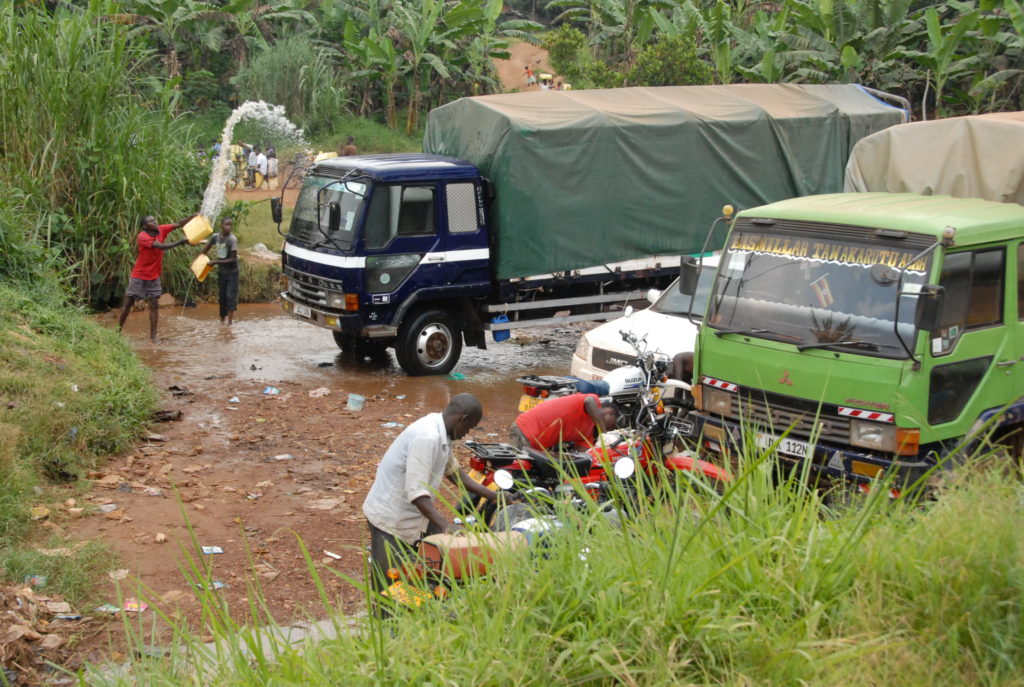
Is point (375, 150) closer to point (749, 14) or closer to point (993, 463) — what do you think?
point (749, 14)

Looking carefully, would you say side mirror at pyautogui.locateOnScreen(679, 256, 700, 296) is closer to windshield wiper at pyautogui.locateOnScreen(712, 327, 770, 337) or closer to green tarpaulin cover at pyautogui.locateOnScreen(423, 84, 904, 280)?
windshield wiper at pyautogui.locateOnScreen(712, 327, 770, 337)

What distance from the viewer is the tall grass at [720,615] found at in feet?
10.4

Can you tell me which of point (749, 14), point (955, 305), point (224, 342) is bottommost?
point (224, 342)

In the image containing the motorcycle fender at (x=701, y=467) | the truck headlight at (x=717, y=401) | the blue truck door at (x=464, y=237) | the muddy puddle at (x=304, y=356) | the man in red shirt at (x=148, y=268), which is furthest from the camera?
the man in red shirt at (x=148, y=268)

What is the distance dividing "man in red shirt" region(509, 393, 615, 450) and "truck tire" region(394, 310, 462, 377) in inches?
202

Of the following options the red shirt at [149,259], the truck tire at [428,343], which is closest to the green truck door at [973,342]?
the truck tire at [428,343]

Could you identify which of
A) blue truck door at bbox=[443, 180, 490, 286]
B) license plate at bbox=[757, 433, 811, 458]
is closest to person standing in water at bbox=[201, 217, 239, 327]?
blue truck door at bbox=[443, 180, 490, 286]

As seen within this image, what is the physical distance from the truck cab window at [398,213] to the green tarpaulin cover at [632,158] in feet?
2.66

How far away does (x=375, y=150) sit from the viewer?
85.9 ft

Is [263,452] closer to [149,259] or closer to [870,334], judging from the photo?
[149,259]

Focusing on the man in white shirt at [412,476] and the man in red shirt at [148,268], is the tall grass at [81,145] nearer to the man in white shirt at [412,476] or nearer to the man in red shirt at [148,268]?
the man in red shirt at [148,268]

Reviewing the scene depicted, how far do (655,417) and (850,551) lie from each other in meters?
2.92

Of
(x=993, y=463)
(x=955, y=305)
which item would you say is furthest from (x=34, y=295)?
(x=993, y=463)

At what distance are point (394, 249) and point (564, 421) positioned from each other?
516 centimetres
